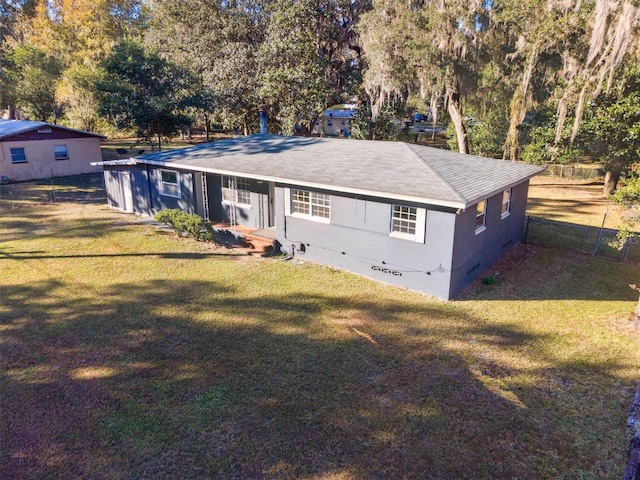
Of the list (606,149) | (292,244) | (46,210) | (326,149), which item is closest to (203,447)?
(292,244)

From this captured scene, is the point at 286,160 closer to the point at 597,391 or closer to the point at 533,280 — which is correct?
the point at 533,280

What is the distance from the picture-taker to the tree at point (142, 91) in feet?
83.8

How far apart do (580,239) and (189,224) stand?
14.4 metres

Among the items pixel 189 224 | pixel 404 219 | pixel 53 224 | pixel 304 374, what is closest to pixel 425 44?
pixel 404 219

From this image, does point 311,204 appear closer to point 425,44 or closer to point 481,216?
point 481,216

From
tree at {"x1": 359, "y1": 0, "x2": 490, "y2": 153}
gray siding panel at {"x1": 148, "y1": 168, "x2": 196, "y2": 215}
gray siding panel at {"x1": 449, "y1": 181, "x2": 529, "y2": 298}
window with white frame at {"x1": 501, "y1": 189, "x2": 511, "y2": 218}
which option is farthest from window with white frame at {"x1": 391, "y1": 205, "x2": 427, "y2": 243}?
tree at {"x1": 359, "y1": 0, "x2": 490, "y2": 153}

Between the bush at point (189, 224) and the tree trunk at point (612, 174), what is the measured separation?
69.7ft

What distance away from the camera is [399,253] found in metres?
11.6

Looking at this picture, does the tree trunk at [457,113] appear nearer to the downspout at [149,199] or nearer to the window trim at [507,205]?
the window trim at [507,205]

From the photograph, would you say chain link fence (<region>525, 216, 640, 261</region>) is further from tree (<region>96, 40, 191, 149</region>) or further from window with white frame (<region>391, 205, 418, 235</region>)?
tree (<region>96, 40, 191, 149</region>)

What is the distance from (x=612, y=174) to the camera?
24.3 metres

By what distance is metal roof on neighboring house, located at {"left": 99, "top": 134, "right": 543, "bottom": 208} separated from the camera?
36.3 ft

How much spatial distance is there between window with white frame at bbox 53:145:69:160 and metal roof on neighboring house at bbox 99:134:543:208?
13.2 m

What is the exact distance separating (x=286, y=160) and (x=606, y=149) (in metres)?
18.1
